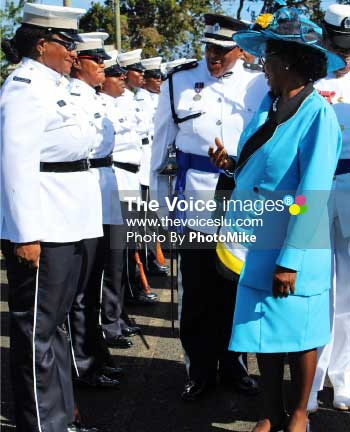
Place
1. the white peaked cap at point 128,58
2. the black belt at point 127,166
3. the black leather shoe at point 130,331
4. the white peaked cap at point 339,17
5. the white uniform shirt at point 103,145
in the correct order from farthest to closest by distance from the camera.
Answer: the white peaked cap at point 128,58
the black belt at point 127,166
the black leather shoe at point 130,331
the white uniform shirt at point 103,145
the white peaked cap at point 339,17

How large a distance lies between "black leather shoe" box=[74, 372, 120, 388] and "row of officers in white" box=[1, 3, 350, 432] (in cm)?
2

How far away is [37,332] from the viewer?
3.34m

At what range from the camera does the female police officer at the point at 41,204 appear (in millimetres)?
3170

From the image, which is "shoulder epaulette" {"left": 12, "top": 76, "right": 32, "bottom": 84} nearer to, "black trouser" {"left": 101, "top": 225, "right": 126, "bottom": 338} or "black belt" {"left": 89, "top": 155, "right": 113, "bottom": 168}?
"black belt" {"left": 89, "top": 155, "right": 113, "bottom": 168}

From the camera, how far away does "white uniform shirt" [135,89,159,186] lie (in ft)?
23.2

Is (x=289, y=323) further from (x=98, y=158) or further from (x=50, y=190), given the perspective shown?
(x=98, y=158)

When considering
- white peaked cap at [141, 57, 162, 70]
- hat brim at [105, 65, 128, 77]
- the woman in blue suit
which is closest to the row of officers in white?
hat brim at [105, 65, 128, 77]

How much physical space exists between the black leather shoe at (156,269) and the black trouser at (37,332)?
4.32 metres

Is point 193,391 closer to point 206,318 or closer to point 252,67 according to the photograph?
point 206,318

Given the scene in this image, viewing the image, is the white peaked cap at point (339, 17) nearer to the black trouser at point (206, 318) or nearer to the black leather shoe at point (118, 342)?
the black trouser at point (206, 318)

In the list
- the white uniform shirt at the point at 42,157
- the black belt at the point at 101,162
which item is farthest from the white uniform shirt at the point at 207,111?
the white uniform shirt at the point at 42,157

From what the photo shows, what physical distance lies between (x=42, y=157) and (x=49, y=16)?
0.65 m

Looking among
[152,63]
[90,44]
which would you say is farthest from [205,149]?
[152,63]

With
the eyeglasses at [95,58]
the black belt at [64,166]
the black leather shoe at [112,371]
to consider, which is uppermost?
the eyeglasses at [95,58]
